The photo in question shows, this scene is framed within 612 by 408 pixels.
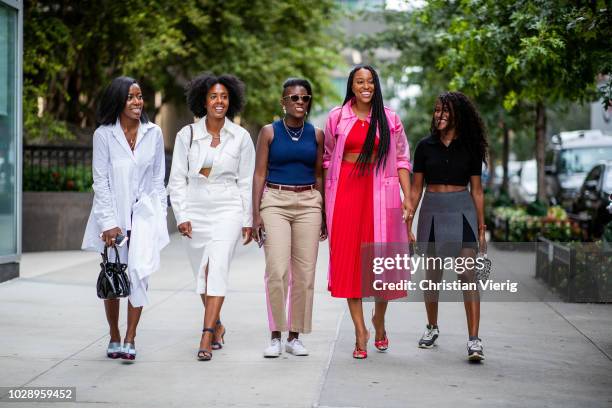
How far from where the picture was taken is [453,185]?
6.99 meters

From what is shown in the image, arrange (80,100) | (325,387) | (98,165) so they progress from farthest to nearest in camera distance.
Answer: (80,100) → (98,165) → (325,387)

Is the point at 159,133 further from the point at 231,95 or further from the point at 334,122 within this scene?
the point at 334,122

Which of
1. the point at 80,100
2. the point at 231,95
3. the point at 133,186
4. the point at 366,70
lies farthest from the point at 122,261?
the point at 80,100

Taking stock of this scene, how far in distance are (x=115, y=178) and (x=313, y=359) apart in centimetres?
188

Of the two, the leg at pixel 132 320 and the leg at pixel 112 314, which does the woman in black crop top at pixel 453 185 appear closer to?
the leg at pixel 132 320

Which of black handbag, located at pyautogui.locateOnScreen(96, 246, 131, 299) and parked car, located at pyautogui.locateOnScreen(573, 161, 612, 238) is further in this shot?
parked car, located at pyautogui.locateOnScreen(573, 161, 612, 238)

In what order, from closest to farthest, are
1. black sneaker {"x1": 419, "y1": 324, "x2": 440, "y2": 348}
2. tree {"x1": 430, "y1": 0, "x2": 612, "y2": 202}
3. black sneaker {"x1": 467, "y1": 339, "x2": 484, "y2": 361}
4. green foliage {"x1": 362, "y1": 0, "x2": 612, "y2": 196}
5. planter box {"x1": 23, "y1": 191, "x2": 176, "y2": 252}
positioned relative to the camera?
1. black sneaker {"x1": 467, "y1": 339, "x2": 484, "y2": 361}
2. black sneaker {"x1": 419, "y1": 324, "x2": 440, "y2": 348}
3. green foliage {"x1": 362, "y1": 0, "x2": 612, "y2": 196}
4. tree {"x1": 430, "y1": 0, "x2": 612, "y2": 202}
5. planter box {"x1": 23, "y1": 191, "x2": 176, "y2": 252}

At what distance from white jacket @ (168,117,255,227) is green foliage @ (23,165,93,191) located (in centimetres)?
964

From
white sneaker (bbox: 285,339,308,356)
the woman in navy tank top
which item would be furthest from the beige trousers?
white sneaker (bbox: 285,339,308,356)

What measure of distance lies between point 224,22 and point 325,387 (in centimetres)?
1853

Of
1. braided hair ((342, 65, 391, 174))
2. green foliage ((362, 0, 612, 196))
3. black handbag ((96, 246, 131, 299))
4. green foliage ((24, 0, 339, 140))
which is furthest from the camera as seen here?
green foliage ((24, 0, 339, 140))

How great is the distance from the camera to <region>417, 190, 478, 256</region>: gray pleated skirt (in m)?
6.93

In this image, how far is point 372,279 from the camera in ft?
22.8

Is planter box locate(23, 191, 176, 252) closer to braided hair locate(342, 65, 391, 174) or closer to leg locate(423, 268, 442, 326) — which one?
leg locate(423, 268, 442, 326)
